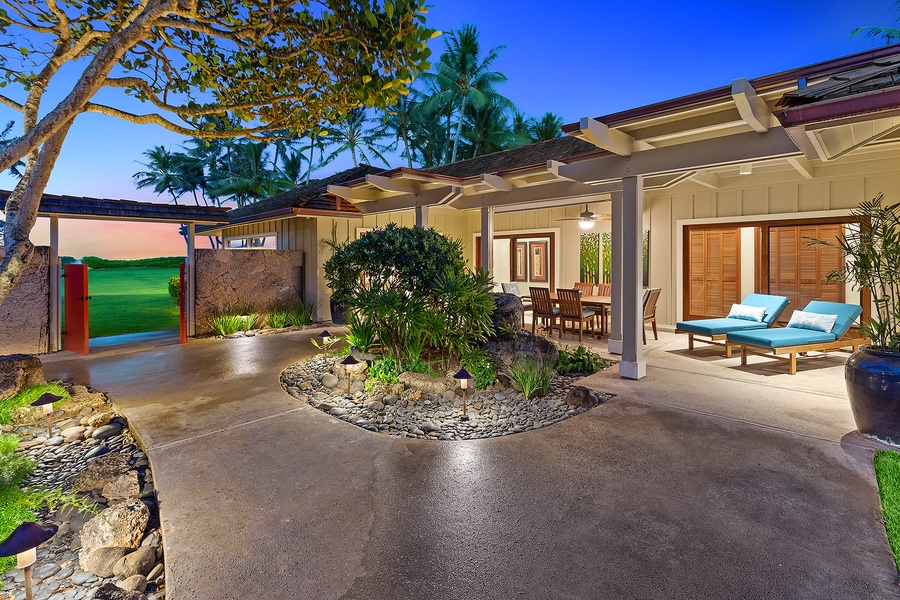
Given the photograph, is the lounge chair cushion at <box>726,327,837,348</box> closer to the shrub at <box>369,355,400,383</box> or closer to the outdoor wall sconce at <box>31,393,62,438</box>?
the shrub at <box>369,355,400,383</box>

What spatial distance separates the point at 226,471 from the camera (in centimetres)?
313

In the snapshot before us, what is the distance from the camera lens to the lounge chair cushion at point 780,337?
582 centimetres

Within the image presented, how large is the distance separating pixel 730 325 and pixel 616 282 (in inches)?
70.8

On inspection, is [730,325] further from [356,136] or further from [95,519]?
[356,136]

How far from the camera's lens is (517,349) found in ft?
18.7

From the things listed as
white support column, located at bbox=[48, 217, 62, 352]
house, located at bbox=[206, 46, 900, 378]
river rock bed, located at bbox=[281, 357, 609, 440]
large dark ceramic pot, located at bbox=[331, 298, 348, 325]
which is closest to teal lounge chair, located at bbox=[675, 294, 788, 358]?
house, located at bbox=[206, 46, 900, 378]

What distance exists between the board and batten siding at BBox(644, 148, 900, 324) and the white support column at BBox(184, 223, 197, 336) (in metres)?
9.17

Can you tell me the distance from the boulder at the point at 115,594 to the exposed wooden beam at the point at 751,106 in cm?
524

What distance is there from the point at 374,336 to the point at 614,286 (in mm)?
4119

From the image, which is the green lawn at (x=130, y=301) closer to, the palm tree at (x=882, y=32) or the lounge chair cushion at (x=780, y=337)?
the lounge chair cushion at (x=780, y=337)

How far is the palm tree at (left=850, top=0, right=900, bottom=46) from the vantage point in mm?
15690

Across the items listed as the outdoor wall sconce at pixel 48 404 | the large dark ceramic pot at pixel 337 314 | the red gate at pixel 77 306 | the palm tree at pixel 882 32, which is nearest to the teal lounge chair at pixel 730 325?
the large dark ceramic pot at pixel 337 314

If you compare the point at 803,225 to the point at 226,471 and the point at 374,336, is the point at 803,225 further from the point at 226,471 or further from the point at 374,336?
the point at 226,471

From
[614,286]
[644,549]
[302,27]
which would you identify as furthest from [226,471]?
[614,286]
